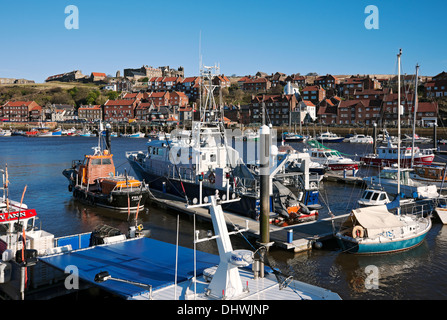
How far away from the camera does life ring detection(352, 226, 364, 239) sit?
655 inches

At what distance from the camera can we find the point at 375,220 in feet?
56.2

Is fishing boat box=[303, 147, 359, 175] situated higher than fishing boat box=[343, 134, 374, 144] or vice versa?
fishing boat box=[343, 134, 374, 144]

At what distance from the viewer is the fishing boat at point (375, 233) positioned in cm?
1666

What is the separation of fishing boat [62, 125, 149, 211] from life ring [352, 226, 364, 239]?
496 inches

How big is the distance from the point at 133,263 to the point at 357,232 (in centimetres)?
945

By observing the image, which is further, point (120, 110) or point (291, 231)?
point (120, 110)

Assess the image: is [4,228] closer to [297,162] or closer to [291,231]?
[291,231]

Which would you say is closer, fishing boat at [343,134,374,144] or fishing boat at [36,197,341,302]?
fishing boat at [36,197,341,302]

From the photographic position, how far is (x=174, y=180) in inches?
1040

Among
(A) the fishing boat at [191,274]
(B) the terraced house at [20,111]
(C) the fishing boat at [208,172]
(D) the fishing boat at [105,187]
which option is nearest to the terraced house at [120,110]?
(B) the terraced house at [20,111]

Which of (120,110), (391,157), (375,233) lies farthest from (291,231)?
(120,110)

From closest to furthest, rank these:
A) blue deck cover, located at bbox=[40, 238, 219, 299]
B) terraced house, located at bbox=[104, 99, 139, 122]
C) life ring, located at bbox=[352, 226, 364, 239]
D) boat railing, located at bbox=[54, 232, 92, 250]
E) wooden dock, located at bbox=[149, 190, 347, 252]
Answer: blue deck cover, located at bbox=[40, 238, 219, 299]
boat railing, located at bbox=[54, 232, 92, 250]
life ring, located at bbox=[352, 226, 364, 239]
wooden dock, located at bbox=[149, 190, 347, 252]
terraced house, located at bbox=[104, 99, 139, 122]

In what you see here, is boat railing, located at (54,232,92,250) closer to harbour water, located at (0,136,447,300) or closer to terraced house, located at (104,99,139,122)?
harbour water, located at (0,136,447,300)

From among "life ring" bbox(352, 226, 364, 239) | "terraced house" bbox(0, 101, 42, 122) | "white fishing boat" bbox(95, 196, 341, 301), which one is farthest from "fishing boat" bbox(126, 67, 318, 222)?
"terraced house" bbox(0, 101, 42, 122)
